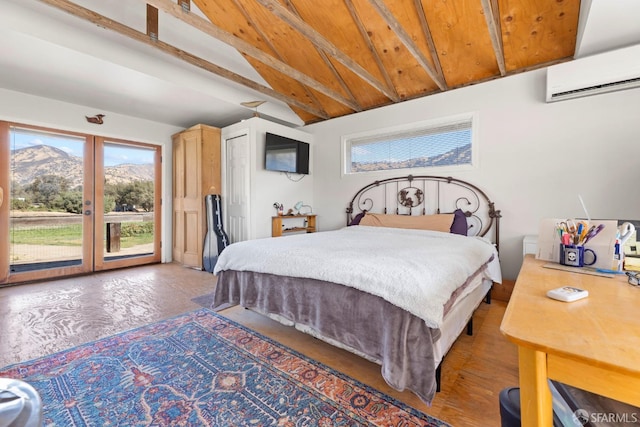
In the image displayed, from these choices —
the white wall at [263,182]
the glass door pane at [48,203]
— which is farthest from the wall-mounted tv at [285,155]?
the glass door pane at [48,203]

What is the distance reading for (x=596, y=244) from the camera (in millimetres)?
Answer: 1193

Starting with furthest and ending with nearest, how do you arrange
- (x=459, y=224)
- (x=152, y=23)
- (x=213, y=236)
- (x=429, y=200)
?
(x=213, y=236), (x=429, y=200), (x=459, y=224), (x=152, y=23)

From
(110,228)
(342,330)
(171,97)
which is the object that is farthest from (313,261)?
(110,228)

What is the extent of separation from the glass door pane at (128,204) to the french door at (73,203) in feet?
0.04

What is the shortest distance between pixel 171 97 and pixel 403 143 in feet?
10.7

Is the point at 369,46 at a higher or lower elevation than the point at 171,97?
higher

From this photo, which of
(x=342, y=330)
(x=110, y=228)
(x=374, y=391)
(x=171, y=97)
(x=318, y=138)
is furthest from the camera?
(x=318, y=138)

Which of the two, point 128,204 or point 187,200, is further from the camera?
point 187,200

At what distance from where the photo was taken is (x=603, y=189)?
259 cm

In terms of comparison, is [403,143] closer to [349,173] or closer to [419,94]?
[419,94]

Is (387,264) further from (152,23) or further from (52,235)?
(52,235)

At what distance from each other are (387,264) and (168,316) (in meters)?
2.10

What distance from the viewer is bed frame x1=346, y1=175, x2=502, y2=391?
320cm

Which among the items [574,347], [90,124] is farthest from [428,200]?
[90,124]
